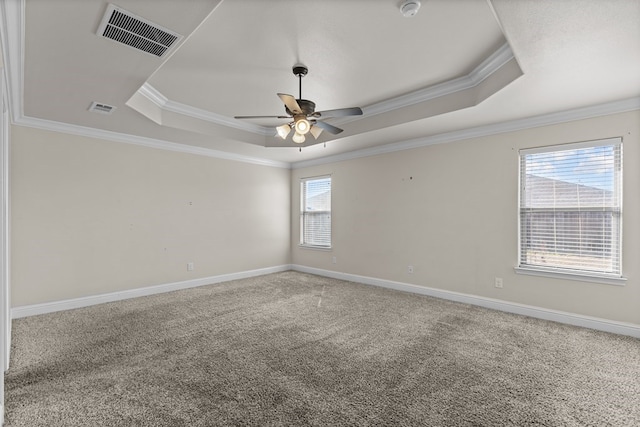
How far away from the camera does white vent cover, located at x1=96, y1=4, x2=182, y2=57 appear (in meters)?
1.98

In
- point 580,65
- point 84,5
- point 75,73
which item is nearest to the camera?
point 84,5

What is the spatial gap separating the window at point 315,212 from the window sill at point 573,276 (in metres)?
3.51

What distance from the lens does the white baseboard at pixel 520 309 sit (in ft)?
Result: 11.0

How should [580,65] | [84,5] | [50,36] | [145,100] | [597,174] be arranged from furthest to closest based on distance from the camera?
[145,100] → [597,174] → [580,65] → [50,36] → [84,5]

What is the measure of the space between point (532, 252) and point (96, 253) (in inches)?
237

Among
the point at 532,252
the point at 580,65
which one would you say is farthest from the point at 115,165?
the point at 532,252

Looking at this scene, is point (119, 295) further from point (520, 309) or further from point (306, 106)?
point (520, 309)

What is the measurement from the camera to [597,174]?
3545 millimetres

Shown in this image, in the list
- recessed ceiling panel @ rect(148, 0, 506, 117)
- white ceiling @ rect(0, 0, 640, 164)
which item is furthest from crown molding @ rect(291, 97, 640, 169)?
recessed ceiling panel @ rect(148, 0, 506, 117)

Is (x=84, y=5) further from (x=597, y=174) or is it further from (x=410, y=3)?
(x=597, y=174)

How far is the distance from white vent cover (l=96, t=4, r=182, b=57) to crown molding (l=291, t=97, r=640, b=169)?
3.83 meters

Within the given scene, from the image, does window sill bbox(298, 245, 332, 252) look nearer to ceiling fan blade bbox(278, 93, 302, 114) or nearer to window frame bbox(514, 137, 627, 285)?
window frame bbox(514, 137, 627, 285)

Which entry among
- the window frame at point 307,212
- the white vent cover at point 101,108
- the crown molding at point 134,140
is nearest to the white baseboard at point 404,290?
the window frame at point 307,212

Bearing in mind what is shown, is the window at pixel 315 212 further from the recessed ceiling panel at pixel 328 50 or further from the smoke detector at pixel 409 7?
the smoke detector at pixel 409 7
